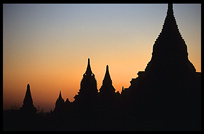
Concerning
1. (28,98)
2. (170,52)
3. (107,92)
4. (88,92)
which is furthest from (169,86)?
A: (28,98)

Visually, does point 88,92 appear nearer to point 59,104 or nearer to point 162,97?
point 162,97

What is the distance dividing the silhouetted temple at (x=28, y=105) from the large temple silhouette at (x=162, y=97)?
13.8 metres

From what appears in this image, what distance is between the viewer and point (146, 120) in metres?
25.0

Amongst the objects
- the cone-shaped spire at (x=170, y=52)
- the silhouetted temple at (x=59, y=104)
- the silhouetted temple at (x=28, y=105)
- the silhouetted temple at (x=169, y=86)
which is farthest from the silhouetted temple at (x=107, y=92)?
the silhouetted temple at (x=59, y=104)

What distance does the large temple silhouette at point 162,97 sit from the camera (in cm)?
2400

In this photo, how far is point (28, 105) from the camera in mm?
44844

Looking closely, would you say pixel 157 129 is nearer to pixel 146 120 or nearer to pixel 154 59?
pixel 146 120

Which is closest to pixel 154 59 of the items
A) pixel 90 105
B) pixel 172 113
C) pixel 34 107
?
pixel 172 113

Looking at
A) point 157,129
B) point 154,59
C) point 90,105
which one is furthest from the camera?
point 90,105

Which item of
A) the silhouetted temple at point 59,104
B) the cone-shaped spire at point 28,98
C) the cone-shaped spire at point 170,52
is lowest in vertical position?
the silhouetted temple at point 59,104

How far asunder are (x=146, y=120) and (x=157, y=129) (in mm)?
1532

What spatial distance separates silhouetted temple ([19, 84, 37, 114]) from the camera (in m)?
44.0

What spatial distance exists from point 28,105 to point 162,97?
85.6 feet

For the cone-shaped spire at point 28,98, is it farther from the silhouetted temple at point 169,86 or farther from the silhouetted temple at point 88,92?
the silhouetted temple at point 169,86
